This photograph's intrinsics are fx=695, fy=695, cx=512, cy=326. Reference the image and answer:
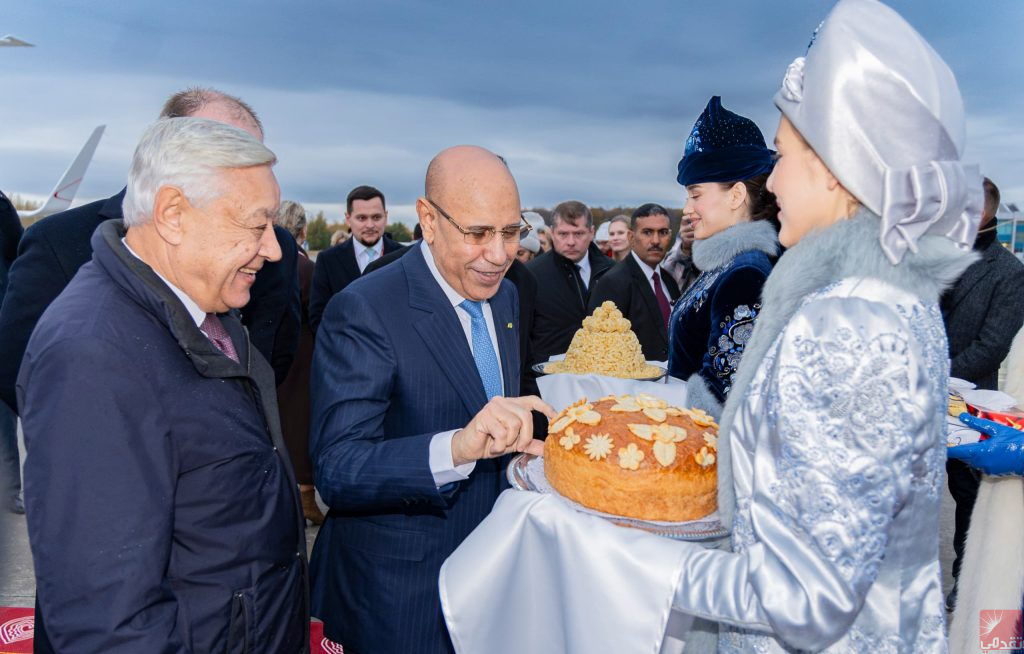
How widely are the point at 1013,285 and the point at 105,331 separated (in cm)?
545

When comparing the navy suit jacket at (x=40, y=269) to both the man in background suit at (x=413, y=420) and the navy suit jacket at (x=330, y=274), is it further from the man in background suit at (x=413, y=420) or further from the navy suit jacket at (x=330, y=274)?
the navy suit jacket at (x=330, y=274)

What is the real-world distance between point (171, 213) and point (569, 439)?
1.17m

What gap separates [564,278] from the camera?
7.45 meters

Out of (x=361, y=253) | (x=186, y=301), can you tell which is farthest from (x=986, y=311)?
(x=361, y=253)

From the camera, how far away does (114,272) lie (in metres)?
1.62

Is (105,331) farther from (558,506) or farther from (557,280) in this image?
(557,280)

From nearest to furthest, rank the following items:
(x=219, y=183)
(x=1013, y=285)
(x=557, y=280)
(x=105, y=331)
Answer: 1. (x=105, y=331)
2. (x=219, y=183)
3. (x=1013, y=285)
4. (x=557, y=280)

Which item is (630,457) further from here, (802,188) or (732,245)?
(732,245)

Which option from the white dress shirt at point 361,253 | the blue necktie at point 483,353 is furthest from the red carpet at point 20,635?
the white dress shirt at point 361,253

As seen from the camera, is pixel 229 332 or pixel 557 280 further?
pixel 557 280

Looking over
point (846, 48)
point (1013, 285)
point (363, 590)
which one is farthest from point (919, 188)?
point (1013, 285)

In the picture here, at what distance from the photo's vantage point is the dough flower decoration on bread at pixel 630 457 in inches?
69.9

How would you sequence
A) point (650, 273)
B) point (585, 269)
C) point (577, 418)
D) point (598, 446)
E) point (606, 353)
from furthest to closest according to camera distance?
1. point (585, 269)
2. point (650, 273)
3. point (606, 353)
4. point (577, 418)
5. point (598, 446)

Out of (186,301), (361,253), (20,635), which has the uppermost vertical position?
(186,301)
